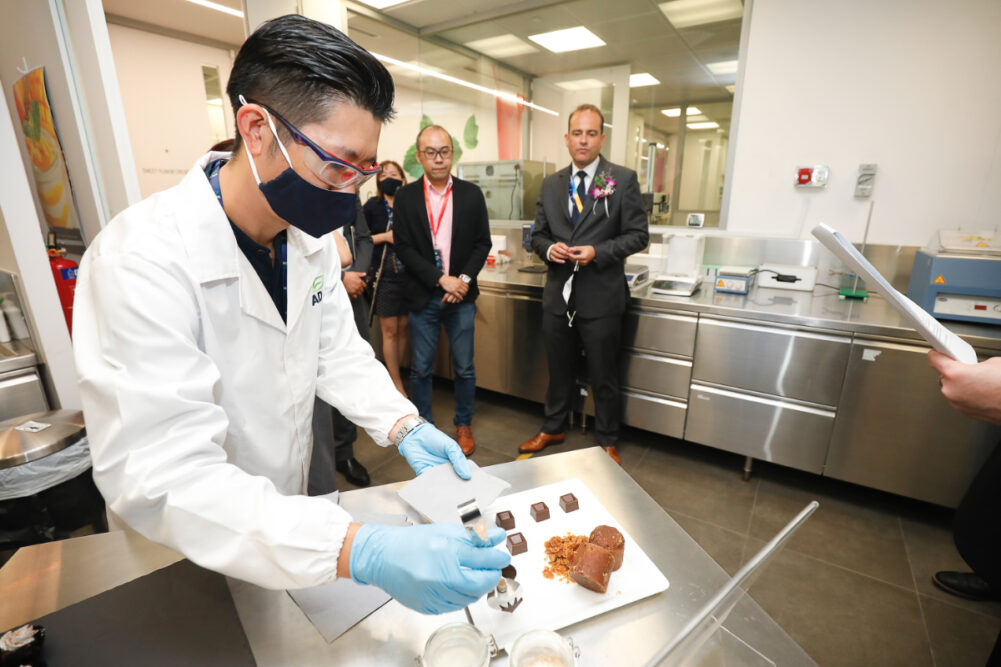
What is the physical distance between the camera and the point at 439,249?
2.58m

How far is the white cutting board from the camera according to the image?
2.46 feet

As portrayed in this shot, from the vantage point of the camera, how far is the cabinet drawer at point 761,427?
223 centimetres

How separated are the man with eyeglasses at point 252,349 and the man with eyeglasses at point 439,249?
1.45 m

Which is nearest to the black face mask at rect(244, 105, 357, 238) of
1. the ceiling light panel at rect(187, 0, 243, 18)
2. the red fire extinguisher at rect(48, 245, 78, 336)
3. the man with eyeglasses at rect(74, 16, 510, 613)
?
the man with eyeglasses at rect(74, 16, 510, 613)

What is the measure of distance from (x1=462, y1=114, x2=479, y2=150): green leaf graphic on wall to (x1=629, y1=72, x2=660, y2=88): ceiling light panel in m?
1.53

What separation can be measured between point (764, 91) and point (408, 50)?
11.1 feet

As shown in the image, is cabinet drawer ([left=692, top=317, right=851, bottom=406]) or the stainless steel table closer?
the stainless steel table

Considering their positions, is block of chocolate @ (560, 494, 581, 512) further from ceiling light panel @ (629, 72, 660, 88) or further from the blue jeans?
ceiling light panel @ (629, 72, 660, 88)

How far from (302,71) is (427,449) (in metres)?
0.78

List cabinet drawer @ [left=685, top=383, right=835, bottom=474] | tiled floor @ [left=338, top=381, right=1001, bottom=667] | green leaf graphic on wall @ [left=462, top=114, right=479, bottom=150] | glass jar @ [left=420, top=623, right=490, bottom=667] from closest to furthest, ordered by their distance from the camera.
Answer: glass jar @ [left=420, top=623, right=490, bottom=667] < tiled floor @ [left=338, top=381, right=1001, bottom=667] < cabinet drawer @ [left=685, top=383, right=835, bottom=474] < green leaf graphic on wall @ [left=462, top=114, right=479, bottom=150]

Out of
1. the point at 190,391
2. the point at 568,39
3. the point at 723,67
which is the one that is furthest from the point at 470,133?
the point at 190,391

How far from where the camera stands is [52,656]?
24.6 inches

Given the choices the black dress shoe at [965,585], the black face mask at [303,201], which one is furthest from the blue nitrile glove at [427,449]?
the black dress shoe at [965,585]

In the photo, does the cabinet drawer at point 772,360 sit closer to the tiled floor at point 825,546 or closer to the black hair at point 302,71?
the tiled floor at point 825,546
